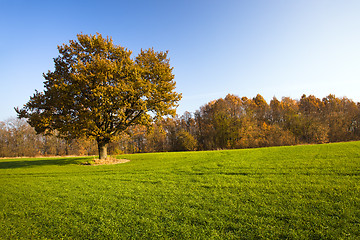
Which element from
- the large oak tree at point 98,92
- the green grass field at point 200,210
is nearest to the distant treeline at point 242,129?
the large oak tree at point 98,92

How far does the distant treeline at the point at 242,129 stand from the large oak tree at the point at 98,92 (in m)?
24.7

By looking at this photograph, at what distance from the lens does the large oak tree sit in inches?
619

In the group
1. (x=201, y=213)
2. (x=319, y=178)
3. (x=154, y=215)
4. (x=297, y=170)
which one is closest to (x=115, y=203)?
(x=154, y=215)

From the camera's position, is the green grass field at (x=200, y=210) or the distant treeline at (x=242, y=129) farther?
the distant treeline at (x=242, y=129)

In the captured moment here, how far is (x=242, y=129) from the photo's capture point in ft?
156

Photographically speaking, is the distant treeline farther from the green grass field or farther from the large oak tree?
the green grass field

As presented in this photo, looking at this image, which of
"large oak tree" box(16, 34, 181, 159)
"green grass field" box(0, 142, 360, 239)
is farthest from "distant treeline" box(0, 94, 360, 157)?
"green grass field" box(0, 142, 360, 239)

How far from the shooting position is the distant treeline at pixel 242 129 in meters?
47.4

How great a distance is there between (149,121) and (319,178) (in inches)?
591

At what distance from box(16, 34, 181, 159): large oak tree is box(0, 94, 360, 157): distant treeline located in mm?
24673

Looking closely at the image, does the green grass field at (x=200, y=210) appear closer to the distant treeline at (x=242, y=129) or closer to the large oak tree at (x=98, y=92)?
the large oak tree at (x=98, y=92)

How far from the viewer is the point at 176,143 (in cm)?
6003

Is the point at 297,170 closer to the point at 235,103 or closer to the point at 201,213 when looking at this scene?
the point at 201,213

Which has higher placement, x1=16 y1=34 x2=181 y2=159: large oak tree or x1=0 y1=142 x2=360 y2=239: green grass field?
x1=16 y1=34 x2=181 y2=159: large oak tree
